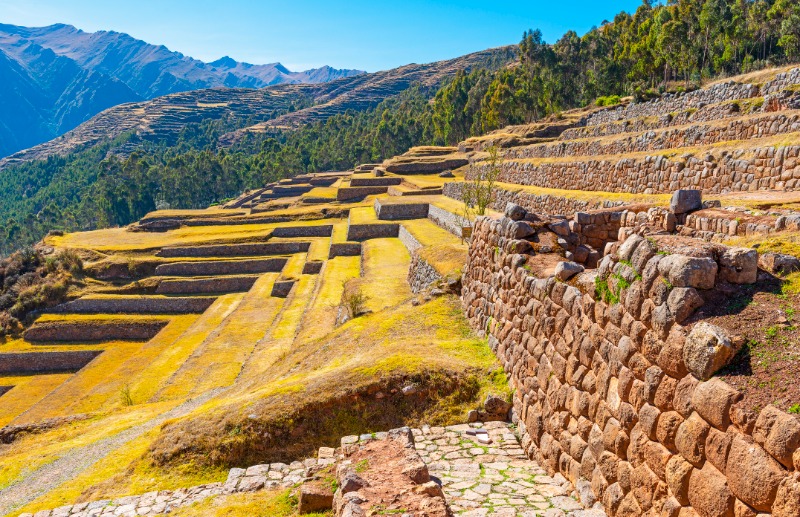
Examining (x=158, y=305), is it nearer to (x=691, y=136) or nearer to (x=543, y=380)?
(x=691, y=136)

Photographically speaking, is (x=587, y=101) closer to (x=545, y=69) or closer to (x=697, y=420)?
(x=545, y=69)

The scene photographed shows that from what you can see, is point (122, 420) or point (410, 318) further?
point (122, 420)

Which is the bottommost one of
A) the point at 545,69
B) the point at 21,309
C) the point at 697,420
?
the point at 21,309

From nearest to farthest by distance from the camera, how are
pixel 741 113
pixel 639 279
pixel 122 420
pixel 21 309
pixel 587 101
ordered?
pixel 639 279, pixel 122 420, pixel 741 113, pixel 21 309, pixel 587 101

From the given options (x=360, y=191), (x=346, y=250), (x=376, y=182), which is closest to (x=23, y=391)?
(x=346, y=250)

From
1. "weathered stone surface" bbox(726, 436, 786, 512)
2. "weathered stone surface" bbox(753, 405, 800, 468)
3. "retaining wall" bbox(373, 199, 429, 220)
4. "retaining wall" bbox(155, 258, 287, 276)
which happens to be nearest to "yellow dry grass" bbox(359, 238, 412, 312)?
"retaining wall" bbox(373, 199, 429, 220)

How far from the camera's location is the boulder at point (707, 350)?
4.50 meters

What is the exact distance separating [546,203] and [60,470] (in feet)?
68.5

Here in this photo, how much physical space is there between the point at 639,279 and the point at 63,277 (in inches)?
2030

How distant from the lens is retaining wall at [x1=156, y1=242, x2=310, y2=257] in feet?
160

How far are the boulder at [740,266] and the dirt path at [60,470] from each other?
15.4m

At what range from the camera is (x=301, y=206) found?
214ft

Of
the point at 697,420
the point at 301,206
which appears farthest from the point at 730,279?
the point at 301,206

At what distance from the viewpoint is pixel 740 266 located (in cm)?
529
